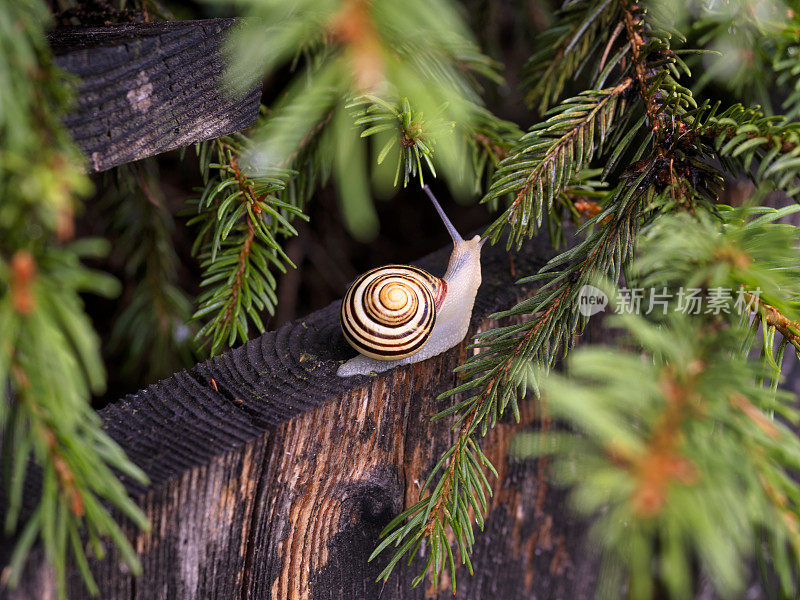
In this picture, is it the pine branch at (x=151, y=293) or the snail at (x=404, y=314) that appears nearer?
the snail at (x=404, y=314)

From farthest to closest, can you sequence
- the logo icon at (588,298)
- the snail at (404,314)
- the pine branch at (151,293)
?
the pine branch at (151,293), the snail at (404,314), the logo icon at (588,298)

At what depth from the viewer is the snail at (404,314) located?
32.2 inches

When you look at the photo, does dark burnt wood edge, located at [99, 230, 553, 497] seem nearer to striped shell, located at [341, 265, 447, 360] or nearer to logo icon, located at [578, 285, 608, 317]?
striped shell, located at [341, 265, 447, 360]

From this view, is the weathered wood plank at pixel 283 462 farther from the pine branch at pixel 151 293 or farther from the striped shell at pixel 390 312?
the pine branch at pixel 151 293

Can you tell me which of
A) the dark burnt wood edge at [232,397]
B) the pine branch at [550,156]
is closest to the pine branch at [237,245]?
the dark burnt wood edge at [232,397]

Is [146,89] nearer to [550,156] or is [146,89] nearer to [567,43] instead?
[550,156]

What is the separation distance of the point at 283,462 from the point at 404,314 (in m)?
0.28

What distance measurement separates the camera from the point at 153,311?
121cm

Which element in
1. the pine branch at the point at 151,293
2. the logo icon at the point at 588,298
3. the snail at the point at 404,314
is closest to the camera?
the logo icon at the point at 588,298

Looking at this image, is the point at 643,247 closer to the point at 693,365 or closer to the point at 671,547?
the point at 693,365

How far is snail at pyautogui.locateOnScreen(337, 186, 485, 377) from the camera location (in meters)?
0.82

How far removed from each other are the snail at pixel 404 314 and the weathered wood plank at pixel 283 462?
2cm

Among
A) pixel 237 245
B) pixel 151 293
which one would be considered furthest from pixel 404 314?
pixel 151 293

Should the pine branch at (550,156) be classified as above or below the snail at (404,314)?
above
